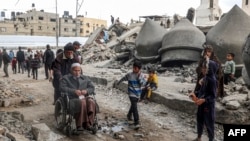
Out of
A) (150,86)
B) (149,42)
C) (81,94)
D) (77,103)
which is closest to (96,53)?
(149,42)

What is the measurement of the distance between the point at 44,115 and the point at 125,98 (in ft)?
8.84

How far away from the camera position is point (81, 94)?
15.7 ft

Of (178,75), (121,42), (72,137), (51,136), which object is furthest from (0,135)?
(121,42)

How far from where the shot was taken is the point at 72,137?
4859mm

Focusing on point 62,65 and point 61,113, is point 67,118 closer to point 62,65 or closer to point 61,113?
point 61,113

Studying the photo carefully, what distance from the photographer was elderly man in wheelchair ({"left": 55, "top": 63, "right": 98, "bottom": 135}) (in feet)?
15.1

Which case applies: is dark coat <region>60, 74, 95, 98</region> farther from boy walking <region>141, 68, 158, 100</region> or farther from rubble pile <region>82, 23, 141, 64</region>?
rubble pile <region>82, 23, 141, 64</region>

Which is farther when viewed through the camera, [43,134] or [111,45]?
[111,45]

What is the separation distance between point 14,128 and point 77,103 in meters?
1.28

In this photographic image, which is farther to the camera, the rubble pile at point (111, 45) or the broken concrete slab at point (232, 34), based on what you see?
the rubble pile at point (111, 45)

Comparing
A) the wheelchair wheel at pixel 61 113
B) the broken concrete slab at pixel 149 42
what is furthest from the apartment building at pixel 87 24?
the wheelchair wheel at pixel 61 113

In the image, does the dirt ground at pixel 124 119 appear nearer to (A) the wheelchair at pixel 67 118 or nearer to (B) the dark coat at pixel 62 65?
(A) the wheelchair at pixel 67 118

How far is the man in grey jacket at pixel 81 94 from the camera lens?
4.64 meters

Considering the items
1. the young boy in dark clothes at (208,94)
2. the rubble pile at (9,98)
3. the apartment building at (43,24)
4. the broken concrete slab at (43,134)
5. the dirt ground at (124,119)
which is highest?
the apartment building at (43,24)
